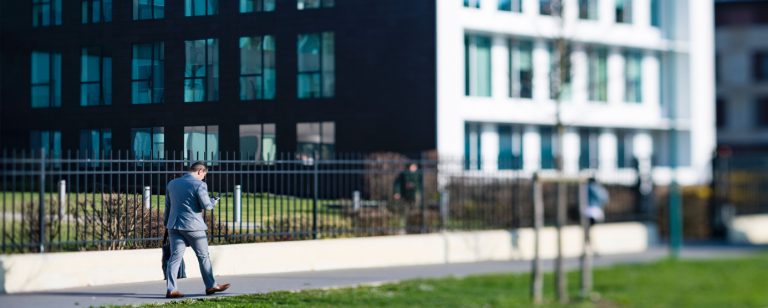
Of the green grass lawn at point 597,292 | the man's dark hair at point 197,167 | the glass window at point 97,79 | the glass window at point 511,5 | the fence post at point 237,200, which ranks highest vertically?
the glass window at point 511,5

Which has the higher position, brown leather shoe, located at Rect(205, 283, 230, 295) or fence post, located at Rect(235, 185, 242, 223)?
fence post, located at Rect(235, 185, 242, 223)

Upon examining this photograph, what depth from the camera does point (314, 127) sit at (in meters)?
16.3

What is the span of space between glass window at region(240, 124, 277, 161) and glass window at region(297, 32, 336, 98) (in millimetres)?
837

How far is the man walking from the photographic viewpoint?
896cm

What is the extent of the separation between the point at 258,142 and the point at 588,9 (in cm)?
3104

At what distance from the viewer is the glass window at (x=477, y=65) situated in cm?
3819

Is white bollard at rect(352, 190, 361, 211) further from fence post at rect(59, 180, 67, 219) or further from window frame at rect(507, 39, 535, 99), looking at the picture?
window frame at rect(507, 39, 535, 99)

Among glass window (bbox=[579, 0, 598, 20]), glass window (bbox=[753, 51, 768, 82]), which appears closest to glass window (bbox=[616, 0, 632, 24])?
glass window (bbox=[579, 0, 598, 20])

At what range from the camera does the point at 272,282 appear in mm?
12148

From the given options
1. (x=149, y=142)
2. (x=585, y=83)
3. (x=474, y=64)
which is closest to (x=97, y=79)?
(x=149, y=142)

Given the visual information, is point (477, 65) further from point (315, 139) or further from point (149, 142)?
point (149, 142)

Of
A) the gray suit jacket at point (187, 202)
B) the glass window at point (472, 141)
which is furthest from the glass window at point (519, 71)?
the gray suit jacket at point (187, 202)

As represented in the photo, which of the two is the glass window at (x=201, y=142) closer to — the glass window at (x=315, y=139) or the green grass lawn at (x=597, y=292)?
the green grass lawn at (x=597, y=292)

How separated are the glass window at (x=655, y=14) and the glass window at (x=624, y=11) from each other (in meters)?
1.67
